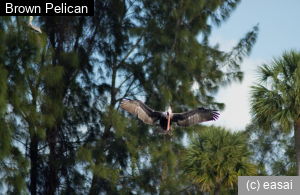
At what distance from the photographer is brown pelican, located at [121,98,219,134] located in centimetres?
974

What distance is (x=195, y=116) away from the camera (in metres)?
9.84

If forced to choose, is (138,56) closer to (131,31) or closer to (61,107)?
(131,31)

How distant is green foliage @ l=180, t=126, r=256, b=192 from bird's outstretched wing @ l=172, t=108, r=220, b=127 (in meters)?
0.74

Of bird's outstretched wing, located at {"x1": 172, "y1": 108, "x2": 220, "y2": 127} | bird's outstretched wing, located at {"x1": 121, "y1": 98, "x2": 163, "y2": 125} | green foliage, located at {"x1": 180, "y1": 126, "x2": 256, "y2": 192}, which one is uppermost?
bird's outstretched wing, located at {"x1": 121, "y1": 98, "x2": 163, "y2": 125}

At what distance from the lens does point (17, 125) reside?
37.0ft

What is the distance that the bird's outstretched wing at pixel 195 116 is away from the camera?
376 inches

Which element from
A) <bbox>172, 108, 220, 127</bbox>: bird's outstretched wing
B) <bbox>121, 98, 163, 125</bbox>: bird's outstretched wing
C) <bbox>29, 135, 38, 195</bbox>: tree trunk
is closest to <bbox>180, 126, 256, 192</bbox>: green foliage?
<bbox>172, 108, 220, 127</bbox>: bird's outstretched wing

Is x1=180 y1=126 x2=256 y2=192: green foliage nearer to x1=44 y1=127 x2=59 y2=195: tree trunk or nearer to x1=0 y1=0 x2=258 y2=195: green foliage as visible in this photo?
x1=0 y1=0 x2=258 y2=195: green foliage

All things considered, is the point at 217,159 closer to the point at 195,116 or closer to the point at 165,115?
the point at 195,116

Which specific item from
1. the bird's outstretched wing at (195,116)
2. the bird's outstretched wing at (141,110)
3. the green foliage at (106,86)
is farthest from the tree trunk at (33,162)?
the bird's outstretched wing at (195,116)

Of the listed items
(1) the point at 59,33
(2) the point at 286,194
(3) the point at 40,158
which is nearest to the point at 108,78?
(1) the point at 59,33

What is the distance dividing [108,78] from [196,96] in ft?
9.61

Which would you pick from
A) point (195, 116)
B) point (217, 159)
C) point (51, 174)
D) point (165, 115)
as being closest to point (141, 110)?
point (165, 115)

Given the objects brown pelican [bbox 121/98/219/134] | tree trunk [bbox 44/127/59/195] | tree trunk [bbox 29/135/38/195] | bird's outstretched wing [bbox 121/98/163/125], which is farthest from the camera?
tree trunk [bbox 44/127/59/195]
